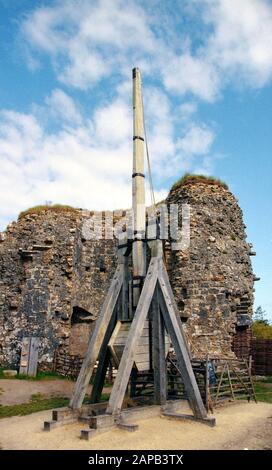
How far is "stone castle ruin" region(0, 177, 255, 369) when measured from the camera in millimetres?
15320

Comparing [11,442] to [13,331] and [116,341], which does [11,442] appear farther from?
[13,331]

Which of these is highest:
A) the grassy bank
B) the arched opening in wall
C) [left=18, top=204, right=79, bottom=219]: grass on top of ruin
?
[left=18, top=204, right=79, bottom=219]: grass on top of ruin

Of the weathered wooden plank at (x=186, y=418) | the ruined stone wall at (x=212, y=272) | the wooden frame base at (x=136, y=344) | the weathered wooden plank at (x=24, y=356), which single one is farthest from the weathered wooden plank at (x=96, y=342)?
the weathered wooden plank at (x=24, y=356)

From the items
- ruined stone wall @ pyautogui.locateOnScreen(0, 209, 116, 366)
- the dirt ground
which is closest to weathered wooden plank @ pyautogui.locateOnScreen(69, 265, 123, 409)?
the dirt ground

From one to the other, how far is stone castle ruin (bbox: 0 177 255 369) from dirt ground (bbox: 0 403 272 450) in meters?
7.23

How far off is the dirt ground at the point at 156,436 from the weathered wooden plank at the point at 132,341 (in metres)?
0.51

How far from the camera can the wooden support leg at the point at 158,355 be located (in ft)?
26.8

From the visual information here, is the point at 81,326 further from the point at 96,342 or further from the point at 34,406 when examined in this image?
the point at 96,342

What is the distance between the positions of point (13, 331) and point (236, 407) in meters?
10.2

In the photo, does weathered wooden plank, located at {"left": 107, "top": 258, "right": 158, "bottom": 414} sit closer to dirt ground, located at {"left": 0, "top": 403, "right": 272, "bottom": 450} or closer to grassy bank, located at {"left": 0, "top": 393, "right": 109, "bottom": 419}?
dirt ground, located at {"left": 0, "top": 403, "right": 272, "bottom": 450}

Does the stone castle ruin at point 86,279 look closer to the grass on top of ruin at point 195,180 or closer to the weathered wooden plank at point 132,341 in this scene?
the grass on top of ruin at point 195,180

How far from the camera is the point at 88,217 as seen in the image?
2006 centimetres

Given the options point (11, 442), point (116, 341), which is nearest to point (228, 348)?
point (116, 341)

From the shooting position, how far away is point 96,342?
26.7 feet
